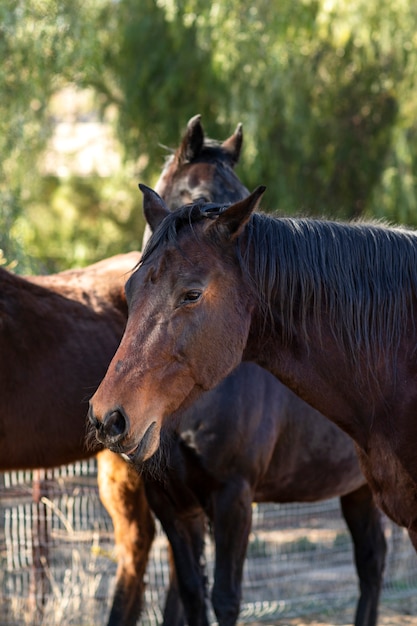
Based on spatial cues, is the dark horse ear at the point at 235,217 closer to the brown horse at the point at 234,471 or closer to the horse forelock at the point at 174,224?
the horse forelock at the point at 174,224

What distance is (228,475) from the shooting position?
4.17 meters

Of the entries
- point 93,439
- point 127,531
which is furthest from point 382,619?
point 93,439

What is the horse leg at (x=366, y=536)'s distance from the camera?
5422 millimetres

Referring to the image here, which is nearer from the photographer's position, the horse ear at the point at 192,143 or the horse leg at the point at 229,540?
the horse leg at the point at 229,540

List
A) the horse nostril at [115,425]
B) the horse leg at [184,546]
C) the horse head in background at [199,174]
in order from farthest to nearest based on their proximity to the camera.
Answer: the horse head in background at [199,174]
the horse leg at [184,546]
the horse nostril at [115,425]

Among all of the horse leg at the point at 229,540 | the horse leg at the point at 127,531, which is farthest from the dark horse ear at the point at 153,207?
the horse leg at the point at 127,531

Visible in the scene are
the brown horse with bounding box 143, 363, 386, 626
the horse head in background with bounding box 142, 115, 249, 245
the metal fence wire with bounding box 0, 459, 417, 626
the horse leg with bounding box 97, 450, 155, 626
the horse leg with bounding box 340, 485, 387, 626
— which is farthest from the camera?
the metal fence wire with bounding box 0, 459, 417, 626

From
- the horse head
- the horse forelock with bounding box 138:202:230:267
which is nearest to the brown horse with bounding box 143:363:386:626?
the horse head

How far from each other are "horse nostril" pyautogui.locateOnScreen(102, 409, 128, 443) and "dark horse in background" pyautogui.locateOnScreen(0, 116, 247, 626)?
1.44 m

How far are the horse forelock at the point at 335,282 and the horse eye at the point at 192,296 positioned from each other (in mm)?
186

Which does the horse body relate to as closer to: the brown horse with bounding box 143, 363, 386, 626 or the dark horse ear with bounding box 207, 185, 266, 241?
the brown horse with bounding box 143, 363, 386, 626

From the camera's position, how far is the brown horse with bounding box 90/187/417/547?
271cm

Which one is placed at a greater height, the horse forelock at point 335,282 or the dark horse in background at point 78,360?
the horse forelock at point 335,282

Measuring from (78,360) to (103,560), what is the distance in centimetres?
225
